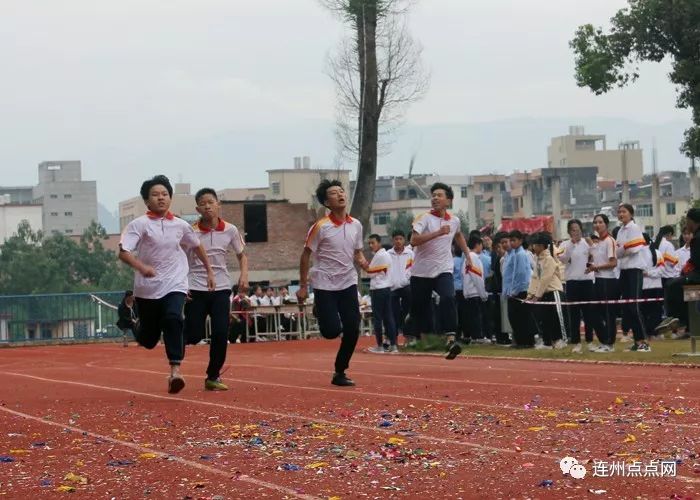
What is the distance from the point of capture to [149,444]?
10133mm

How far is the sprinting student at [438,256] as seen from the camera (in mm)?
18141

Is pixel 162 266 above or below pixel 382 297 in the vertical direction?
above

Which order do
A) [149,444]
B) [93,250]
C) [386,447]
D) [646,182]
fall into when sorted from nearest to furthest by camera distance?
[386,447]
[149,444]
[93,250]
[646,182]

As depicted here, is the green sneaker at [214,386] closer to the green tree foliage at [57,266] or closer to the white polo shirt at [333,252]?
the white polo shirt at [333,252]

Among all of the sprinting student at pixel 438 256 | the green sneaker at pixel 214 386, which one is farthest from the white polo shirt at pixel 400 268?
the green sneaker at pixel 214 386

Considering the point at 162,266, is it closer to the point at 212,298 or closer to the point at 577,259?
the point at 212,298

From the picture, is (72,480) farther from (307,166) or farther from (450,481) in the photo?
(307,166)

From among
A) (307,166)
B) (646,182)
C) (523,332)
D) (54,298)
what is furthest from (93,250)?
(523,332)

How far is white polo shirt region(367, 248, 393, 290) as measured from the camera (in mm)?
24125

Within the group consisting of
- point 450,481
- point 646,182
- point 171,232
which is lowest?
point 450,481

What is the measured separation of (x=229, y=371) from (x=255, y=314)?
1695 centimetres

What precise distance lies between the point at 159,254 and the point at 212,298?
0.98 m

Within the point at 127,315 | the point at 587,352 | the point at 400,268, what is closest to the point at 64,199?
the point at 400,268

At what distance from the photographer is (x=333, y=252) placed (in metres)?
15.2
